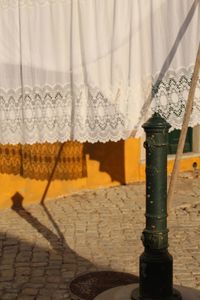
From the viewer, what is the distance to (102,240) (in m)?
6.02

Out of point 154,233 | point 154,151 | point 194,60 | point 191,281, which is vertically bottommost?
point 191,281

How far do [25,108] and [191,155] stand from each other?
4461 mm

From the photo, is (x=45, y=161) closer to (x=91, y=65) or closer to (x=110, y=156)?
(x=110, y=156)

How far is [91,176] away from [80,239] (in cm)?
210

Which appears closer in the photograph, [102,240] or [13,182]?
[102,240]

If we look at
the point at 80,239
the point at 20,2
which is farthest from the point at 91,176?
the point at 20,2

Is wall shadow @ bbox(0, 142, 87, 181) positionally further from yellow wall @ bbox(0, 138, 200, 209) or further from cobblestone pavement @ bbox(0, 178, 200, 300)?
cobblestone pavement @ bbox(0, 178, 200, 300)

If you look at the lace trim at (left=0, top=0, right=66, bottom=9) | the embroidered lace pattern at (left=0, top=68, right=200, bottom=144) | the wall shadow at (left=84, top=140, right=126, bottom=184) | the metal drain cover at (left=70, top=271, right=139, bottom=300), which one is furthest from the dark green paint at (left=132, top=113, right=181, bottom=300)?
the wall shadow at (left=84, top=140, right=126, bottom=184)

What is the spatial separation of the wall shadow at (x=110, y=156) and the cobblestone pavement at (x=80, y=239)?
0.90 ft

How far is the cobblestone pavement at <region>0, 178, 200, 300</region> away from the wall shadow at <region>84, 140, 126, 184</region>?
275 mm

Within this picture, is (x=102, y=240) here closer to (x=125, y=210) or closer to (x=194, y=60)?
(x=125, y=210)

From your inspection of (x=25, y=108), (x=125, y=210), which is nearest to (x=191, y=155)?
(x=125, y=210)

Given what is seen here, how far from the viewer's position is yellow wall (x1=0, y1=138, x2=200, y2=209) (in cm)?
732

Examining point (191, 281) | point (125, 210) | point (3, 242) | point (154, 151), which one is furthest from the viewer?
point (125, 210)
